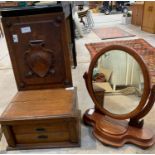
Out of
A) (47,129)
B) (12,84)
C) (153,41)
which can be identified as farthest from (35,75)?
(153,41)

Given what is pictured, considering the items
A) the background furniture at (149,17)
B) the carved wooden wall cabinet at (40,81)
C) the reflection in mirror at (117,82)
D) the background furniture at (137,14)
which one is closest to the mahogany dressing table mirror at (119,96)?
the reflection in mirror at (117,82)

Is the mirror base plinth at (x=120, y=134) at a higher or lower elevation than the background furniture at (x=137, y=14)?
lower

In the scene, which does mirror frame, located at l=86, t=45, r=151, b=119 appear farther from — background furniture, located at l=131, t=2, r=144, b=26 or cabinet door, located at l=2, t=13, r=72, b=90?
background furniture, located at l=131, t=2, r=144, b=26

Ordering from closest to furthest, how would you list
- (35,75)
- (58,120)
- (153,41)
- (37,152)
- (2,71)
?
(58,120) → (37,152) → (35,75) → (2,71) → (153,41)

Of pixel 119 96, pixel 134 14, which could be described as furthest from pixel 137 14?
pixel 119 96

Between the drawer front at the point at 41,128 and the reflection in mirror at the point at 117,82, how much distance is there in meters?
0.36

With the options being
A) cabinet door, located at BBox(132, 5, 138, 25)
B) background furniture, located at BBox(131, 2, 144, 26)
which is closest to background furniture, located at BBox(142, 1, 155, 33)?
background furniture, located at BBox(131, 2, 144, 26)

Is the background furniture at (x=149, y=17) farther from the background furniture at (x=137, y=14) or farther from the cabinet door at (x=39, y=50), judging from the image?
the cabinet door at (x=39, y=50)

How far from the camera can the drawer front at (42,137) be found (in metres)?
1.34

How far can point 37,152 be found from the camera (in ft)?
4.46

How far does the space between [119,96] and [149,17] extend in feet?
11.7

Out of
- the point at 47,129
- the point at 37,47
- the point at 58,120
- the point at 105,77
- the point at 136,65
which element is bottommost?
the point at 47,129

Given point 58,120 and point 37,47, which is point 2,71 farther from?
point 58,120

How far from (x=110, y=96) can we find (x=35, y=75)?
0.64 meters
